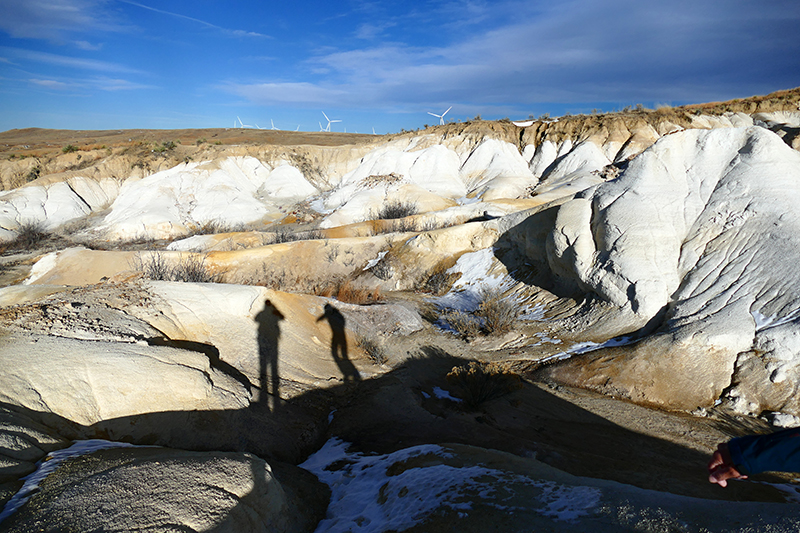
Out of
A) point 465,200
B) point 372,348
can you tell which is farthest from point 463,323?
point 465,200

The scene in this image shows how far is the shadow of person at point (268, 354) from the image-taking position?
20.0 feet

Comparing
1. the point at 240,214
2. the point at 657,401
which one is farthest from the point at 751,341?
the point at 240,214

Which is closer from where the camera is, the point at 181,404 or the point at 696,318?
the point at 181,404

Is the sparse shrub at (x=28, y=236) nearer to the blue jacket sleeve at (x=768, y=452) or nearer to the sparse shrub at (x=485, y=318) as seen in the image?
the sparse shrub at (x=485, y=318)

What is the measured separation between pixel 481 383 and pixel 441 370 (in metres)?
1.45

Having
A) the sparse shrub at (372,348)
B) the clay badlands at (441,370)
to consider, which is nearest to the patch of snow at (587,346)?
the clay badlands at (441,370)

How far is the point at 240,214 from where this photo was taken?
93.0 ft

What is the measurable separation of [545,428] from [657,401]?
2.11 m

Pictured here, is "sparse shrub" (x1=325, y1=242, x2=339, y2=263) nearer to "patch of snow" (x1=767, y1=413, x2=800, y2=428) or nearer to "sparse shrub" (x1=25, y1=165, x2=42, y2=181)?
"patch of snow" (x1=767, y1=413, x2=800, y2=428)

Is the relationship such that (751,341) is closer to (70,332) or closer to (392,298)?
(392,298)

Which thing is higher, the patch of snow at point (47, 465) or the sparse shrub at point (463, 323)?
the patch of snow at point (47, 465)

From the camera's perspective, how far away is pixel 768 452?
2.09 m

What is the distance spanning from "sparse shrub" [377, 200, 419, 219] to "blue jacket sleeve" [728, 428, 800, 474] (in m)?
22.0

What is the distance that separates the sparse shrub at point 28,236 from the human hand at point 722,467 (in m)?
29.9
